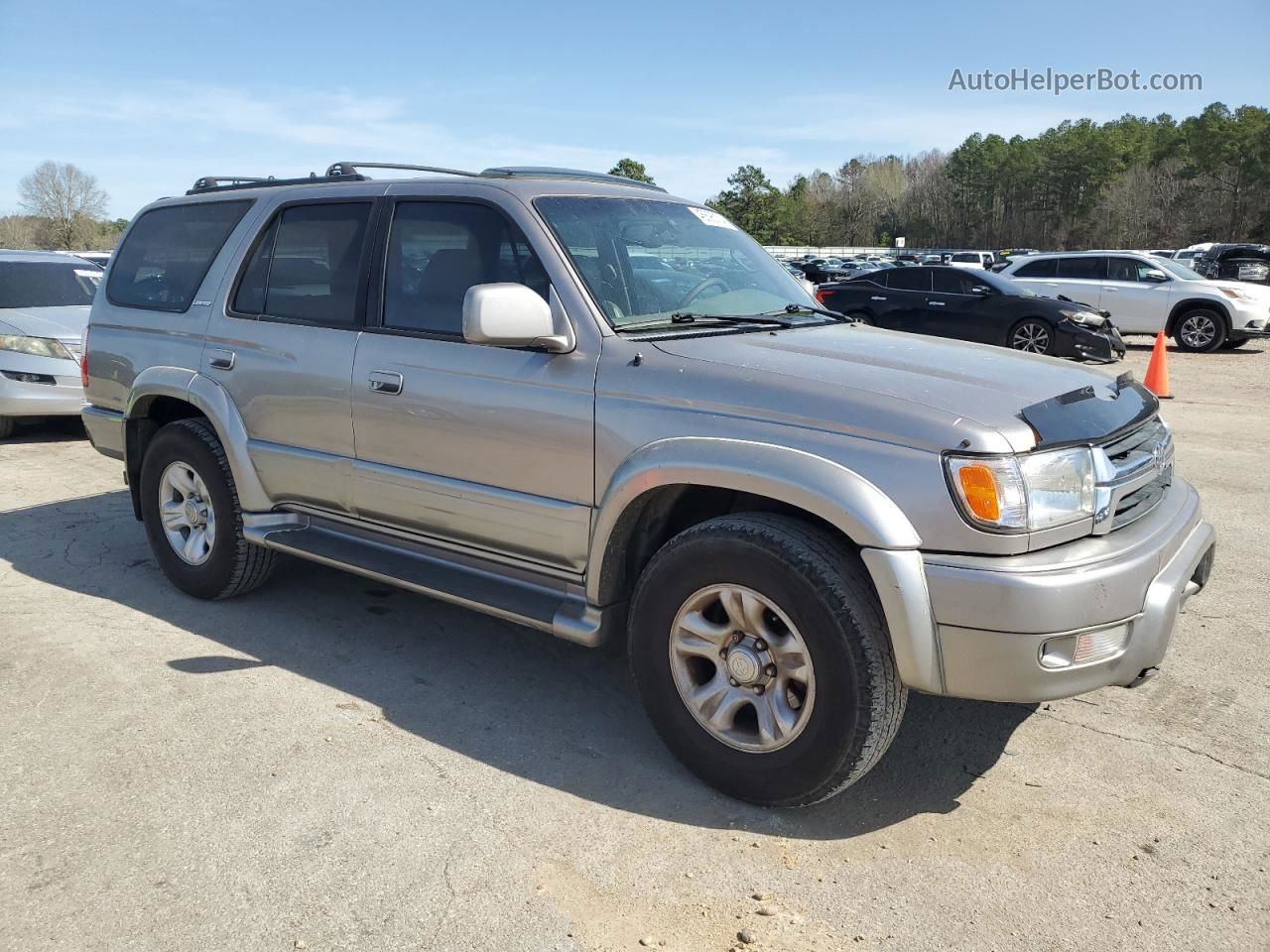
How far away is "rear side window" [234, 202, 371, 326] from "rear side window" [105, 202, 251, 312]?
353mm

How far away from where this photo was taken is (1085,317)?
13.9m

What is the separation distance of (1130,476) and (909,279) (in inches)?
500

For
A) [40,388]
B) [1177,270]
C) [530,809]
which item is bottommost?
[530,809]

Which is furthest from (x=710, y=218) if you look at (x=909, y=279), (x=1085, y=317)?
(x=909, y=279)

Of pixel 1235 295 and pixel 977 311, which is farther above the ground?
pixel 1235 295

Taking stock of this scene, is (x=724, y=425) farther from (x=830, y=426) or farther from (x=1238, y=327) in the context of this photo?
(x=1238, y=327)

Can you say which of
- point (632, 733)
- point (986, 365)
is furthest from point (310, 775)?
point (986, 365)

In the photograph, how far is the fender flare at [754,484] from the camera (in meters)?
2.80

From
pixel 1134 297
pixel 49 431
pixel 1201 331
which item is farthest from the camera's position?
pixel 1134 297

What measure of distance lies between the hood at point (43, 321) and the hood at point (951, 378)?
7856 millimetres

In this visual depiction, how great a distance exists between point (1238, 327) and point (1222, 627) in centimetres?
1407

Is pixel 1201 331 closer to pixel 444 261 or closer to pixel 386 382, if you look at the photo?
pixel 444 261

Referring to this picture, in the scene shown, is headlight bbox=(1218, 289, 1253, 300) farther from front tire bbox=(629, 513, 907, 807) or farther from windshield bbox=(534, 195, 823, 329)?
front tire bbox=(629, 513, 907, 807)

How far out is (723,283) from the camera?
4.07 meters
